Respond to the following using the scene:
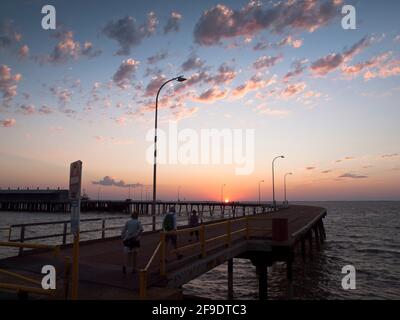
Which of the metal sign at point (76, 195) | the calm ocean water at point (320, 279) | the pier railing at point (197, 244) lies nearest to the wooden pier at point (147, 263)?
the pier railing at point (197, 244)

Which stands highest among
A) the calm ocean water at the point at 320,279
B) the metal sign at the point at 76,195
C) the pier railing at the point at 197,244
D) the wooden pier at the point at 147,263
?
the metal sign at the point at 76,195

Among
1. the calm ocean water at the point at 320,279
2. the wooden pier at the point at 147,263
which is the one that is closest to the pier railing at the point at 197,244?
the wooden pier at the point at 147,263

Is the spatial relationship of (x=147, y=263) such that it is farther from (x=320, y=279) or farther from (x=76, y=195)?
(x=320, y=279)

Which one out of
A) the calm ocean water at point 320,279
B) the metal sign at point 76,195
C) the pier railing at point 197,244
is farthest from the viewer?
the calm ocean water at point 320,279

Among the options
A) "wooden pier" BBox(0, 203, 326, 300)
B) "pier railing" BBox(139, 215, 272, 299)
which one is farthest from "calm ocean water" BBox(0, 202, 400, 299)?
"wooden pier" BBox(0, 203, 326, 300)

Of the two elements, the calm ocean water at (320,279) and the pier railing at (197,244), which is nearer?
the pier railing at (197,244)

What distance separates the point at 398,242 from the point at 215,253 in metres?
45.5

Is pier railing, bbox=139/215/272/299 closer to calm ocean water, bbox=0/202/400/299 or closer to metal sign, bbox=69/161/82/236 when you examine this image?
metal sign, bbox=69/161/82/236

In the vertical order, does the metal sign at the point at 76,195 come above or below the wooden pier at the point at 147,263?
above

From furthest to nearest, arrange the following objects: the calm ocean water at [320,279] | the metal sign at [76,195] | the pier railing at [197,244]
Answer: the calm ocean water at [320,279]
the pier railing at [197,244]
the metal sign at [76,195]

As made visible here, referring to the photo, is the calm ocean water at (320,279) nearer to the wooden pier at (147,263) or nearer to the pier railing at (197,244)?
the pier railing at (197,244)
